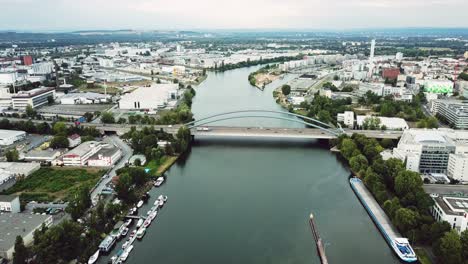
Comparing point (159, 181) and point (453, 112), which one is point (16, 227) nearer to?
point (159, 181)

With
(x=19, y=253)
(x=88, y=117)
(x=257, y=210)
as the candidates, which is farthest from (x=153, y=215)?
(x=88, y=117)

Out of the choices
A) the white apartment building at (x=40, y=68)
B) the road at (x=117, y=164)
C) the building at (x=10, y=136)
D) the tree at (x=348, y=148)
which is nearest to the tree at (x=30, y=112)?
the building at (x=10, y=136)

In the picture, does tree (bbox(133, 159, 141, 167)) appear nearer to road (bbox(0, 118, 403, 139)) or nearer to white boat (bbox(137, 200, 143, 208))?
white boat (bbox(137, 200, 143, 208))

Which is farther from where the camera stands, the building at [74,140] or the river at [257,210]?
the building at [74,140]

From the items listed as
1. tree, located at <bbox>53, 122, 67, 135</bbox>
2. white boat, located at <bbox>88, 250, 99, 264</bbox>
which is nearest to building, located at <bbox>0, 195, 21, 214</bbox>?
white boat, located at <bbox>88, 250, 99, 264</bbox>

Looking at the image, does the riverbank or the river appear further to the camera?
the riverbank

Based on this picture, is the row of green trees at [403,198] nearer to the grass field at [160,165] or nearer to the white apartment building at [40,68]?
the grass field at [160,165]

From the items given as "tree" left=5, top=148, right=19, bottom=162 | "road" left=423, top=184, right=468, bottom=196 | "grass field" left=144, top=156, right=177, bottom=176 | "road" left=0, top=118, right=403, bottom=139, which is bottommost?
"grass field" left=144, top=156, right=177, bottom=176
